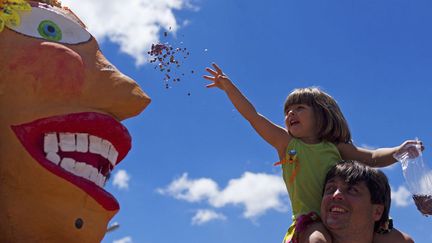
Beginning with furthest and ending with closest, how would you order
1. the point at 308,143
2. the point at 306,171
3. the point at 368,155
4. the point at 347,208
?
the point at 368,155, the point at 308,143, the point at 306,171, the point at 347,208

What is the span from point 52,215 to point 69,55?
2.91 ft

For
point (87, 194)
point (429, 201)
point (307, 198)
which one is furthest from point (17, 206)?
point (429, 201)

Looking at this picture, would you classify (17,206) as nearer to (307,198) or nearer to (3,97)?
(3,97)

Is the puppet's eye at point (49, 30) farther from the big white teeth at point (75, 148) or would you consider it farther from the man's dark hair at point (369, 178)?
the man's dark hair at point (369, 178)

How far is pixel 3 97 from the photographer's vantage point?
331 centimetres

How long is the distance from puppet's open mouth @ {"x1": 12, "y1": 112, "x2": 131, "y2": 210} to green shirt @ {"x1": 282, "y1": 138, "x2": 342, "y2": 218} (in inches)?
38.1

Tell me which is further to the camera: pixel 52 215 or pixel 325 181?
pixel 325 181

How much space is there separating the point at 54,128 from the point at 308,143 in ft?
4.63

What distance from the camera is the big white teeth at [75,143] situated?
3.31 m

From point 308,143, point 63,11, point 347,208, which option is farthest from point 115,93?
point 347,208

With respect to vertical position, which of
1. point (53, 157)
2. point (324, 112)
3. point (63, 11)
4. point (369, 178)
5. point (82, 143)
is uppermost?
point (63, 11)

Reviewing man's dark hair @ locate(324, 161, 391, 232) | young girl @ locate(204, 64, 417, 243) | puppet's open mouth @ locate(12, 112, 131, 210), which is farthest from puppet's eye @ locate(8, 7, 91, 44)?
man's dark hair @ locate(324, 161, 391, 232)

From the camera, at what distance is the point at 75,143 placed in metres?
3.34

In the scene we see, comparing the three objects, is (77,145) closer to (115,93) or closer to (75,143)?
(75,143)
